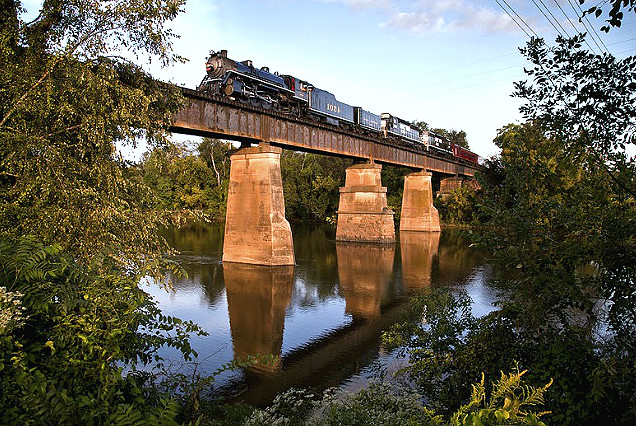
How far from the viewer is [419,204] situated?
164 ft

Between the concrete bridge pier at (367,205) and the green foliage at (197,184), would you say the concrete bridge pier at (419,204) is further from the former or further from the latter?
the green foliage at (197,184)

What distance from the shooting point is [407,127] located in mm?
49844

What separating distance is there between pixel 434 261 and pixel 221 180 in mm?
44299

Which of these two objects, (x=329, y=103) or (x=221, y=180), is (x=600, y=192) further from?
(x=221, y=180)

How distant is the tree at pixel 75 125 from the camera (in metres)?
7.81

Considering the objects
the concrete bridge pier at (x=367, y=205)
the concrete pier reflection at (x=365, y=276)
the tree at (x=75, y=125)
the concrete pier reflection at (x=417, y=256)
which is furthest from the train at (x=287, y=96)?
the tree at (x=75, y=125)

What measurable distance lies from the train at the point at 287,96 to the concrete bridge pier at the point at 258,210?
3.13 metres

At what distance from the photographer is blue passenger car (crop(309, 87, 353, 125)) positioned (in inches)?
1294

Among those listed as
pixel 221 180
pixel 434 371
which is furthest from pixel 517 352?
pixel 221 180

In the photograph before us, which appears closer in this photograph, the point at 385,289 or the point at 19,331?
the point at 19,331

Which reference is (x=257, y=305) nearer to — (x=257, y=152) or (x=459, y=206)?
(x=257, y=152)

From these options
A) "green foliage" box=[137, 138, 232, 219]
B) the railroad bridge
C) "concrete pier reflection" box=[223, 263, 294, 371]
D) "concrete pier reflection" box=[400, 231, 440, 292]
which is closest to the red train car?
"concrete pier reflection" box=[400, 231, 440, 292]

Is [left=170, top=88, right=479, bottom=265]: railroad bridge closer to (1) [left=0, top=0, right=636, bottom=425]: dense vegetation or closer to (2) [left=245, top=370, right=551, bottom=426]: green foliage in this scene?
(1) [left=0, top=0, right=636, bottom=425]: dense vegetation

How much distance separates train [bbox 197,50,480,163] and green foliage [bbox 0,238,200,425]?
18.5m
